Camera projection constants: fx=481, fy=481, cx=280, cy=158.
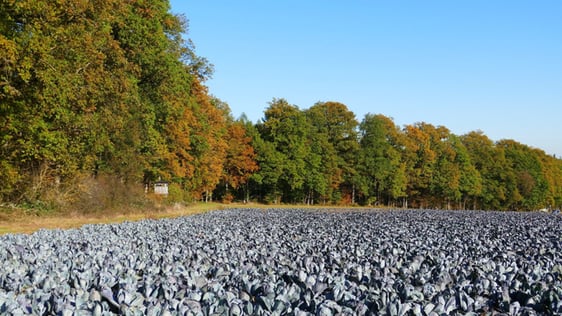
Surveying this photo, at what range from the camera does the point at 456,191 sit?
8794 centimetres

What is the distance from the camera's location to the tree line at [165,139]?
23.8 m

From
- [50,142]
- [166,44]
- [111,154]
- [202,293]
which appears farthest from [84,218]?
[202,293]

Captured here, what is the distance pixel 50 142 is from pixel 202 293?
70.4ft

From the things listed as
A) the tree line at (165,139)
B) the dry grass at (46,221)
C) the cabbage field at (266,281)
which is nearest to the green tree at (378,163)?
the tree line at (165,139)

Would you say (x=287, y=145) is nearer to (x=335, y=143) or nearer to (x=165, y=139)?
(x=335, y=143)

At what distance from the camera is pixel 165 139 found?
4300 cm

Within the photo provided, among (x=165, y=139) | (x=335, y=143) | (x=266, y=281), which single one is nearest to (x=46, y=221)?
(x=165, y=139)

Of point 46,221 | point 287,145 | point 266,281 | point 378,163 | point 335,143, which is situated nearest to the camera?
point 266,281

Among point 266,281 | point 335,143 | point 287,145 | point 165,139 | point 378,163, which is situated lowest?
point 266,281

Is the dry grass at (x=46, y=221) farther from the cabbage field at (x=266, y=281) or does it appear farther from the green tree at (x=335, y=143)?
the green tree at (x=335, y=143)

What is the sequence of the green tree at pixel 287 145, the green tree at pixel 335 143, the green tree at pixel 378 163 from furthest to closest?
the green tree at pixel 378 163 → the green tree at pixel 335 143 → the green tree at pixel 287 145

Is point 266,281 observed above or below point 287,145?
below

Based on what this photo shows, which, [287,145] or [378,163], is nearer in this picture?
[287,145]

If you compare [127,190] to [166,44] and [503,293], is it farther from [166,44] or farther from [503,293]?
[503,293]
